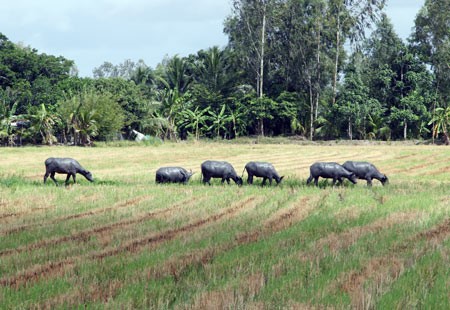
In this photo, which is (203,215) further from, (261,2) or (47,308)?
(261,2)

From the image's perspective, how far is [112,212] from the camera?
39.8 feet

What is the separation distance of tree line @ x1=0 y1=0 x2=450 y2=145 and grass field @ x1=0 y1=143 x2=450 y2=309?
28.8 metres

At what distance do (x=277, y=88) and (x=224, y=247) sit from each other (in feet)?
151

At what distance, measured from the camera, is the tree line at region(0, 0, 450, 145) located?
45500 millimetres

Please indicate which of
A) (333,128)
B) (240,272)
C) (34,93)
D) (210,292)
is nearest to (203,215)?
(240,272)

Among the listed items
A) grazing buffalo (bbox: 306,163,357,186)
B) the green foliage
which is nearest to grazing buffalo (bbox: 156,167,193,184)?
grazing buffalo (bbox: 306,163,357,186)

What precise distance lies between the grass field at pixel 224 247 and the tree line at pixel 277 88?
1135 inches

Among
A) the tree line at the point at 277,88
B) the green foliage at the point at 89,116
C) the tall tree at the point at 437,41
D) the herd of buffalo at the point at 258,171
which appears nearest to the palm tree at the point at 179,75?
the tree line at the point at 277,88

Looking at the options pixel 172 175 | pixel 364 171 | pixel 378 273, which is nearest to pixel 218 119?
pixel 172 175

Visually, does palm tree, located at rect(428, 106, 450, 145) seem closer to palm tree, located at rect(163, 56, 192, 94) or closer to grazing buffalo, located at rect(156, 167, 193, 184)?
palm tree, located at rect(163, 56, 192, 94)

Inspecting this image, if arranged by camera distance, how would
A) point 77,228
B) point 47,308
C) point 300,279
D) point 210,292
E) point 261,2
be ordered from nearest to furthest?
point 47,308 < point 210,292 < point 300,279 < point 77,228 < point 261,2

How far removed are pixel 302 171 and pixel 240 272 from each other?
16684 millimetres

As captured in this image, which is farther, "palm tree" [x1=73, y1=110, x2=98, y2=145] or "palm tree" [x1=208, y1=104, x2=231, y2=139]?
"palm tree" [x1=208, y1=104, x2=231, y2=139]

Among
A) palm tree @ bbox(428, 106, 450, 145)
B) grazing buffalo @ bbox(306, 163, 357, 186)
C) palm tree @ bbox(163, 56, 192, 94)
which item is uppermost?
palm tree @ bbox(163, 56, 192, 94)
